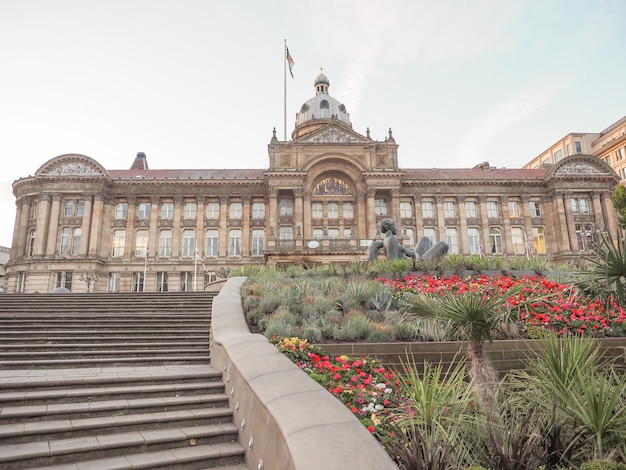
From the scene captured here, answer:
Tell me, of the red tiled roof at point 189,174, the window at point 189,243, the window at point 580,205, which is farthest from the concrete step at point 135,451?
the window at point 580,205

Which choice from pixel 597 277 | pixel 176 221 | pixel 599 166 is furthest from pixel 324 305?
pixel 599 166

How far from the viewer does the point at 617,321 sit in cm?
1038

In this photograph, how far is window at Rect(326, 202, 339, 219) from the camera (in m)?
45.3

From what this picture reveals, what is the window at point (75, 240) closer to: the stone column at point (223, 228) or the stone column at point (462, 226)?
the stone column at point (223, 228)

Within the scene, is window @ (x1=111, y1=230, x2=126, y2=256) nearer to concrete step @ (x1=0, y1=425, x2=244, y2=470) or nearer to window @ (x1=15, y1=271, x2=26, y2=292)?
window @ (x1=15, y1=271, x2=26, y2=292)

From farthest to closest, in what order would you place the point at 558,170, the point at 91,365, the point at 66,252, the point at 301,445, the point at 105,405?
1. the point at 558,170
2. the point at 66,252
3. the point at 91,365
4. the point at 105,405
5. the point at 301,445

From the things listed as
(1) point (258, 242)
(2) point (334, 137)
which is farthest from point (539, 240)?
(1) point (258, 242)

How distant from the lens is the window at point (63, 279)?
4194 centimetres

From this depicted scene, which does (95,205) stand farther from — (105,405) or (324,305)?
(105,405)

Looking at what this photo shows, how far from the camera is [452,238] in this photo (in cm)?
4700

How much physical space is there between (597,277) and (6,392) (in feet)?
29.9

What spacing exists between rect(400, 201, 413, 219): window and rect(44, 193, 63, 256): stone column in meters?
37.9

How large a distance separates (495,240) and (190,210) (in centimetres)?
3552

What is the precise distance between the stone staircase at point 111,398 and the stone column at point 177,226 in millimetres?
34433
